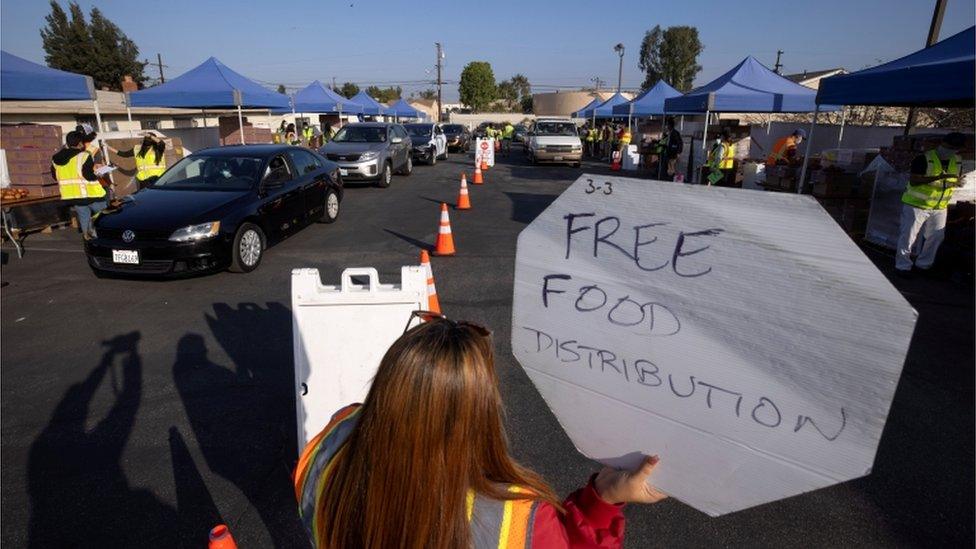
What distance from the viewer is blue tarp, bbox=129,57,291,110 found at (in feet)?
42.4

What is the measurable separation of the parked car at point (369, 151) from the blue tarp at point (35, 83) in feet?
18.1

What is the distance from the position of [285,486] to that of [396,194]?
37.8ft

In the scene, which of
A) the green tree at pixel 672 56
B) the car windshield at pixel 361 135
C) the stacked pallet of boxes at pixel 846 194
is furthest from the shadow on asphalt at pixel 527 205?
the green tree at pixel 672 56

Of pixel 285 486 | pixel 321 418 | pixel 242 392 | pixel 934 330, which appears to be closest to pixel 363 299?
pixel 321 418

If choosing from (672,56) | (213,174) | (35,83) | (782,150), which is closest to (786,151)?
(782,150)

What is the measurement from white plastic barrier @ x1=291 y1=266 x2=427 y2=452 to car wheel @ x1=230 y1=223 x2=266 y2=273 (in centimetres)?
455

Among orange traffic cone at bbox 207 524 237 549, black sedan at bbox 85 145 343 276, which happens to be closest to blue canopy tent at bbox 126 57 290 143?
black sedan at bbox 85 145 343 276

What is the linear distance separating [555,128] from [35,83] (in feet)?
57.2

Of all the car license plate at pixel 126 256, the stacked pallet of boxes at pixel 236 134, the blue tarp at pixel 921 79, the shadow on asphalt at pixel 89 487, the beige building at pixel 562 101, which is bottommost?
the shadow on asphalt at pixel 89 487

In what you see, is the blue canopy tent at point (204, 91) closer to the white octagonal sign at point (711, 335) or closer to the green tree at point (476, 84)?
the white octagonal sign at point (711, 335)

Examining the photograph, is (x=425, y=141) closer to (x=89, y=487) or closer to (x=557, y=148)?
(x=557, y=148)

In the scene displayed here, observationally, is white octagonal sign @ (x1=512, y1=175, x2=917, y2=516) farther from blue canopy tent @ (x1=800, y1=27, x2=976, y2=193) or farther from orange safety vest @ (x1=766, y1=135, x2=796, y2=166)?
orange safety vest @ (x1=766, y1=135, x2=796, y2=166)

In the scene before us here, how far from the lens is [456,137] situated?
30078 mm

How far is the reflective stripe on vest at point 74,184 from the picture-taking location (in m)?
8.16
